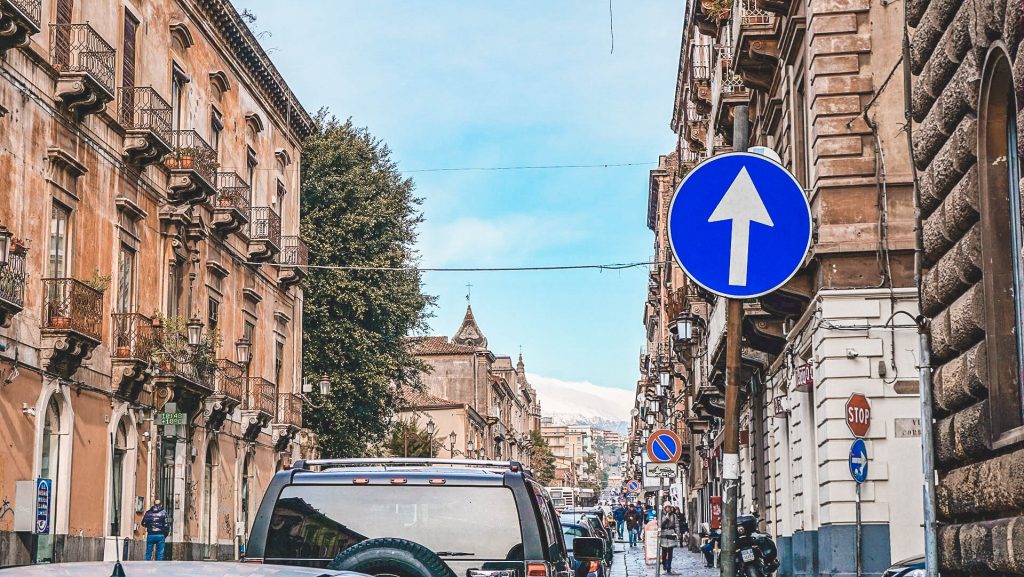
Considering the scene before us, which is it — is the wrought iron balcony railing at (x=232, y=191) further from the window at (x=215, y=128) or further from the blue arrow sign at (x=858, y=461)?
the blue arrow sign at (x=858, y=461)

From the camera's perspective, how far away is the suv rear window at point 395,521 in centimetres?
884

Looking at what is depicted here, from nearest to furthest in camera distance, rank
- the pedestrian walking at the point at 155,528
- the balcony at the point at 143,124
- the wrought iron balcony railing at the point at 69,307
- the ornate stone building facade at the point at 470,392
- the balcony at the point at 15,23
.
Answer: the balcony at the point at 15,23 → the wrought iron balcony railing at the point at 69,307 → the pedestrian walking at the point at 155,528 → the balcony at the point at 143,124 → the ornate stone building facade at the point at 470,392

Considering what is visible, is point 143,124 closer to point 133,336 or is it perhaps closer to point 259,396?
point 133,336

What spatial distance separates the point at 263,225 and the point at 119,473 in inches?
467

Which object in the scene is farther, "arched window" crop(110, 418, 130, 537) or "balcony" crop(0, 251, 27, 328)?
"arched window" crop(110, 418, 130, 537)

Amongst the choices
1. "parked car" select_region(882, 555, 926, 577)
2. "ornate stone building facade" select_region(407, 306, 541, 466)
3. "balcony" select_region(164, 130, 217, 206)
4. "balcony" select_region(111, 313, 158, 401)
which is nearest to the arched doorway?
"balcony" select_region(111, 313, 158, 401)

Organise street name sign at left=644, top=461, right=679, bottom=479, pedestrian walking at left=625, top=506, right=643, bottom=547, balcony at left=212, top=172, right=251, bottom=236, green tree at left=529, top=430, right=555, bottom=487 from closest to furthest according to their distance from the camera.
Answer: street name sign at left=644, top=461, right=679, bottom=479 → balcony at left=212, top=172, right=251, bottom=236 → pedestrian walking at left=625, top=506, right=643, bottom=547 → green tree at left=529, top=430, right=555, bottom=487

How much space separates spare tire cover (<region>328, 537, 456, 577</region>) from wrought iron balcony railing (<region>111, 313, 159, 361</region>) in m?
21.4

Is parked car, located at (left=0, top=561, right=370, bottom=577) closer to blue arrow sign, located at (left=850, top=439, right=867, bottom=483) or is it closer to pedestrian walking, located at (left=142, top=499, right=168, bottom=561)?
blue arrow sign, located at (left=850, top=439, right=867, bottom=483)

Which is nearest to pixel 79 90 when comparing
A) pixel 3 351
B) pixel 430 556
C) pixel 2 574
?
pixel 3 351

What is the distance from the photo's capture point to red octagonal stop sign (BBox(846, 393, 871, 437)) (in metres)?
19.5

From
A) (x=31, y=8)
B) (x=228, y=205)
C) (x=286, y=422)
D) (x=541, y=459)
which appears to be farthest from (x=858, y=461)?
(x=541, y=459)

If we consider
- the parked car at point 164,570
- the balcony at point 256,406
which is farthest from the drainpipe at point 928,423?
the balcony at point 256,406

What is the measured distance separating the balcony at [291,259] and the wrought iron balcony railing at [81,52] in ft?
48.8
